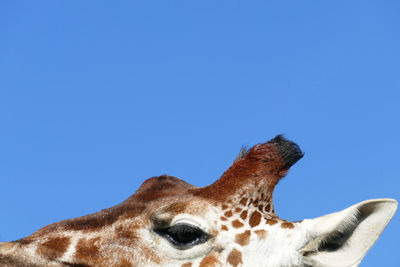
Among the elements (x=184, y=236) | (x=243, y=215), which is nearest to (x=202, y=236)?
(x=184, y=236)

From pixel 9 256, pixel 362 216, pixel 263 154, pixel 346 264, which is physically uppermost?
pixel 263 154

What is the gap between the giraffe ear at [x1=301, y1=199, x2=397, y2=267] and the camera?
434cm

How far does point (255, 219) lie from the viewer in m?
4.89

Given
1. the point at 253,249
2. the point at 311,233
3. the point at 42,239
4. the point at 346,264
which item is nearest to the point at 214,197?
the point at 253,249

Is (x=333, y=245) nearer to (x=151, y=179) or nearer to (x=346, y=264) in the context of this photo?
(x=346, y=264)

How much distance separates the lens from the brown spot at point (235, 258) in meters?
4.55

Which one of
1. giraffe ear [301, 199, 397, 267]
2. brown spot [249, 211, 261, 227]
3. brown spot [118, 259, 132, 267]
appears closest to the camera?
giraffe ear [301, 199, 397, 267]

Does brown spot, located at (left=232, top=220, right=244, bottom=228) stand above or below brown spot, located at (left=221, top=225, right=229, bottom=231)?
above

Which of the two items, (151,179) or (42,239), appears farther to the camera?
(151,179)

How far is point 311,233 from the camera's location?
4500mm

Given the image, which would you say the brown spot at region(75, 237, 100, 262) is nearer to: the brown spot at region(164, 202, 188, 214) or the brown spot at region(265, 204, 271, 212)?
the brown spot at region(164, 202, 188, 214)

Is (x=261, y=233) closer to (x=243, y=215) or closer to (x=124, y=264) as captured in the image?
(x=243, y=215)

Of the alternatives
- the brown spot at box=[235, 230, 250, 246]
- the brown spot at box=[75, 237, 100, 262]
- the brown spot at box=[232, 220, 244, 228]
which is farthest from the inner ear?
the brown spot at box=[75, 237, 100, 262]

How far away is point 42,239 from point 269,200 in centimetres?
235
